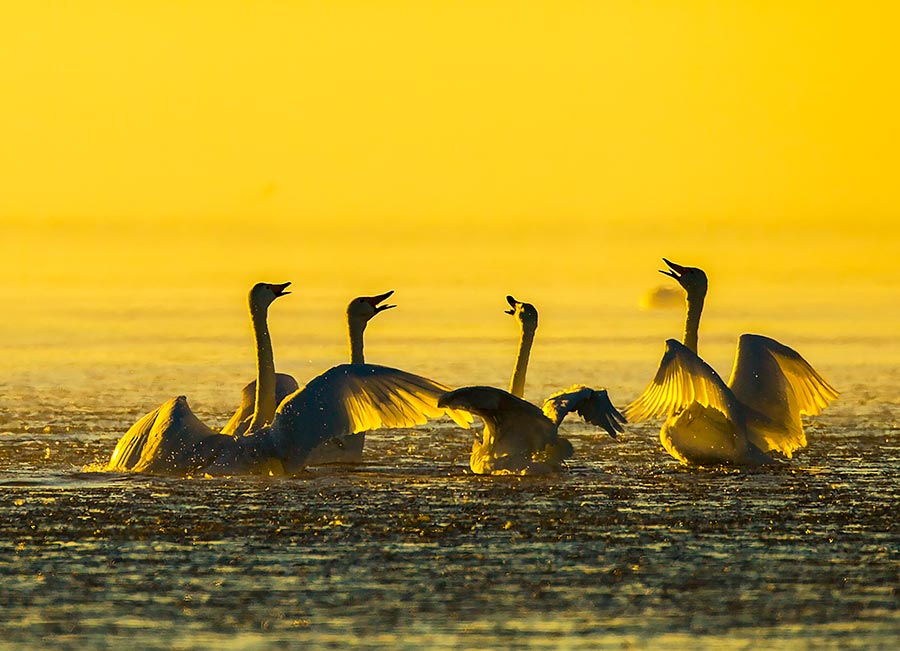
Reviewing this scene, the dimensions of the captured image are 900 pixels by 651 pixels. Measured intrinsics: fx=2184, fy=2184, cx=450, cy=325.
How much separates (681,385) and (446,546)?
4876 mm

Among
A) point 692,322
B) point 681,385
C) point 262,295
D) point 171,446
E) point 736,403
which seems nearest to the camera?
point 171,446

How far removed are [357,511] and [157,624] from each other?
388 cm

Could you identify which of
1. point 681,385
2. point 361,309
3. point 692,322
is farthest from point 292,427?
point 692,322

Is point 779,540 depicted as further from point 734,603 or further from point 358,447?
point 358,447

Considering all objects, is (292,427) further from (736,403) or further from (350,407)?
(736,403)

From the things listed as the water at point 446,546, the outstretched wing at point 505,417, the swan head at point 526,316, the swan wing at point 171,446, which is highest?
the swan head at point 526,316

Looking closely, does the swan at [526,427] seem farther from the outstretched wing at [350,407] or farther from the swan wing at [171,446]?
the swan wing at [171,446]

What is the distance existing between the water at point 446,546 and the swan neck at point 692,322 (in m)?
0.97

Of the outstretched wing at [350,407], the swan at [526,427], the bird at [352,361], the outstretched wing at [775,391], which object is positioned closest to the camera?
the swan at [526,427]

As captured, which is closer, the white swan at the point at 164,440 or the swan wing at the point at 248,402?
the white swan at the point at 164,440

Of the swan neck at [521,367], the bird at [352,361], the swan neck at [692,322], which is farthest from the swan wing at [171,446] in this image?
the swan neck at [692,322]

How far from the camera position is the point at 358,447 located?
1784cm

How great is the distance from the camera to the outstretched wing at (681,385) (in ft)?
55.9

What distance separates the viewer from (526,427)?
54.6 ft
